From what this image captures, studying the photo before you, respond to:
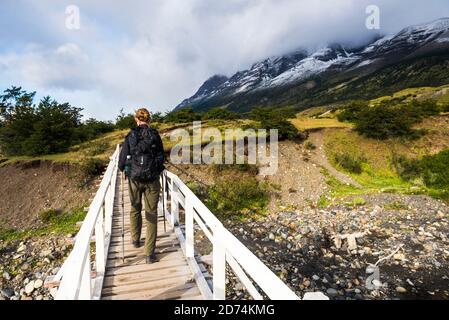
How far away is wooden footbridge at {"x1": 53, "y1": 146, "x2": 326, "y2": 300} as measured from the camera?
103 inches

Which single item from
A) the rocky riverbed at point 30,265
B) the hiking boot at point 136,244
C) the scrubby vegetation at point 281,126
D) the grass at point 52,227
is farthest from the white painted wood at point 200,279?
the scrubby vegetation at point 281,126

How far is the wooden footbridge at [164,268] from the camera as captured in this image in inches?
103

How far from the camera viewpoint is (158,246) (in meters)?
6.25

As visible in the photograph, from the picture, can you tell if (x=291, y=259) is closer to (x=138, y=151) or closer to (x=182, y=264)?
(x=182, y=264)

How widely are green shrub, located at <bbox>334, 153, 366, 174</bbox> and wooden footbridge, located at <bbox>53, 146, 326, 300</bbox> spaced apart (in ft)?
59.2

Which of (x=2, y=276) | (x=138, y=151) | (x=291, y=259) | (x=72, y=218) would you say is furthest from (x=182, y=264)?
(x=72, y=218)

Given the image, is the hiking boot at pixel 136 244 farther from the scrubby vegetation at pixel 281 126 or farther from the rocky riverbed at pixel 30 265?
the scrubby vegetation at pixel 281 126

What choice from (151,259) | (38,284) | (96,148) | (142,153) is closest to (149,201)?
(142,153)

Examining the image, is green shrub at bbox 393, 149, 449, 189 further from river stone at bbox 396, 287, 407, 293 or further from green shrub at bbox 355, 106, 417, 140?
river stone at bbox 396, 287, 407, 293

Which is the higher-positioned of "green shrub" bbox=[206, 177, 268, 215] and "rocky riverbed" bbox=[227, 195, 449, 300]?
"green shrub" bbox=[206, 177, 268, 215]

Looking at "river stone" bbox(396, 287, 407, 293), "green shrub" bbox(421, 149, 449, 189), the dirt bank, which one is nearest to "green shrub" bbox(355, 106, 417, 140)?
"green shrub" bbox(421, 149, 449, 189)

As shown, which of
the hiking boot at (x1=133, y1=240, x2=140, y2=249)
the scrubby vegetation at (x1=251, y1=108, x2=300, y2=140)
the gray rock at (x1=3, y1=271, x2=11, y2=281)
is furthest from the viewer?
the scrubby vegetation at (x1=251, y1=108, x2=300, y2=140)

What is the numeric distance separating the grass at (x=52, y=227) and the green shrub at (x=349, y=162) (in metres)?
16.7
